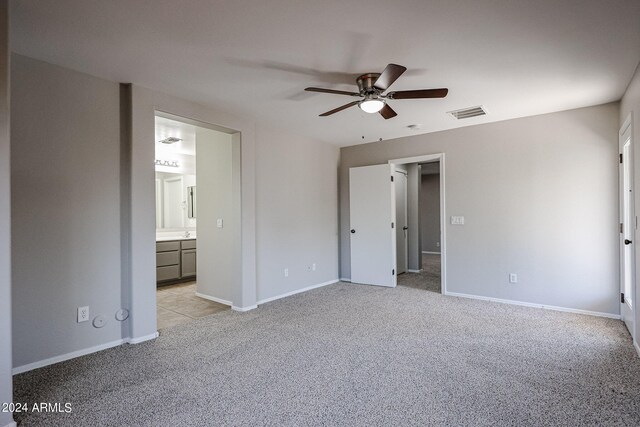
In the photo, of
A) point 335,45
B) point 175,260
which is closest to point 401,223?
point 175,260

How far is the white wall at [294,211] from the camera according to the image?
4602 mm

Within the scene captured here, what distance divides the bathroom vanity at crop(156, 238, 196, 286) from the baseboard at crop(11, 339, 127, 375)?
2768mm

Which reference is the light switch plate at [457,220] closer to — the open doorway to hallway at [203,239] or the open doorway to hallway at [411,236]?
the open doorway to hallway at [411,236]

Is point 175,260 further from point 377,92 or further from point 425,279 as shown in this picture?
point 377,92

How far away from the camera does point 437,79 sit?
3.07m

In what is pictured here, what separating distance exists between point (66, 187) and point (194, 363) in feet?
6.00

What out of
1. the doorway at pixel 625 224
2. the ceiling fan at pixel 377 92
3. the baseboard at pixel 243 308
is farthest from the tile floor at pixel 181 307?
the doorway at pixel 625 224

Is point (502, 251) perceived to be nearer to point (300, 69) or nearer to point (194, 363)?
point (300, 69)

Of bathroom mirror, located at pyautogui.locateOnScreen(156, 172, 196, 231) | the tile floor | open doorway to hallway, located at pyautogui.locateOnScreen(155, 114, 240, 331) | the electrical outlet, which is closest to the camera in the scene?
the electrical outlet

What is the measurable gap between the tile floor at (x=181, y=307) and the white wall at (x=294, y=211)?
72cm

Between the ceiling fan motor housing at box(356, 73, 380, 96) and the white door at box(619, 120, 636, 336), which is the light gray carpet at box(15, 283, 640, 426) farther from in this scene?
the ceiling fan motor housing at box(356, 73, 380, 96)

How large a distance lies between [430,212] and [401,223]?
3.92m

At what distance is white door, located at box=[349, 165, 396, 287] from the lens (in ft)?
17.8

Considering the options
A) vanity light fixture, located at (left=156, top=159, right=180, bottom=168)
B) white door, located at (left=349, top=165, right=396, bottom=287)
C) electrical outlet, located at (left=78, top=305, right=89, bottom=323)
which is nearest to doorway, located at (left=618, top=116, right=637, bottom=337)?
white door, located at (left=349, top=165, right=396, bottom=287)
